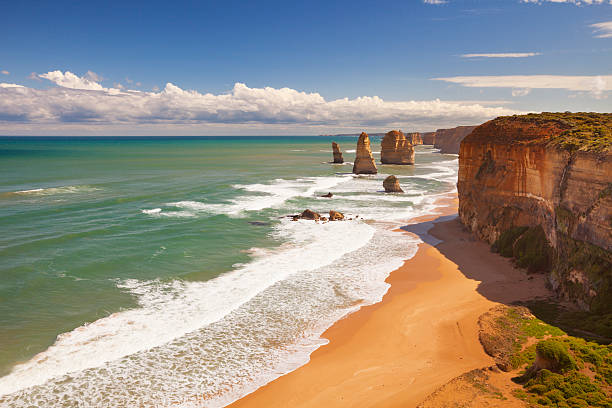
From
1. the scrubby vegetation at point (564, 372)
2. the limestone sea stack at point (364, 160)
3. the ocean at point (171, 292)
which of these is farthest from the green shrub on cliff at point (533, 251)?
the limestone sea stack at point (364, 160)

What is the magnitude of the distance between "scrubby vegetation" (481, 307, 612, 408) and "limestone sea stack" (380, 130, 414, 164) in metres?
79.4

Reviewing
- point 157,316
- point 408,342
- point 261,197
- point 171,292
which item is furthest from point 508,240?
point 261,197

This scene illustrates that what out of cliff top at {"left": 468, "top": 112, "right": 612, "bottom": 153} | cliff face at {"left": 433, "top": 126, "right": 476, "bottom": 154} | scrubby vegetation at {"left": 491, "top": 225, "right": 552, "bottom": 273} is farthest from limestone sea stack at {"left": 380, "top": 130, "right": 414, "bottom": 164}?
scrubby vegetation at {"left": 491, "top": 225, "right": 552, "bottom": 273}

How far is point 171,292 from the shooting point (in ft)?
56.3

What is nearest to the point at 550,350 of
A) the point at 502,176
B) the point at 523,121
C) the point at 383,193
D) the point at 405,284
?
the point at 405,284

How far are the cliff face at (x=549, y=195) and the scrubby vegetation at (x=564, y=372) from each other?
3.26 metres

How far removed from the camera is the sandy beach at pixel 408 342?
1022 cm

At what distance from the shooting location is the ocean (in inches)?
438

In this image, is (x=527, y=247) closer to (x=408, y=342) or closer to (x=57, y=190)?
(x=408, y=342)

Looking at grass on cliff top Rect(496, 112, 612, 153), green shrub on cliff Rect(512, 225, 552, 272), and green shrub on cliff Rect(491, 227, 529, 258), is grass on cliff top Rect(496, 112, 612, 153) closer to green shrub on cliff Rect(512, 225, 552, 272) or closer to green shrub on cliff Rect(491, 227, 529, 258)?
green shrub on cliff Rect(512, 225, 552, 272)

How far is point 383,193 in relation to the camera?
1881 inches

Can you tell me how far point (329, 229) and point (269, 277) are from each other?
424 inches

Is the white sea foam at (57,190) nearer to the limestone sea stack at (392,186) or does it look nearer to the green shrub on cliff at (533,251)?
the limestone sea stack at (392,186)

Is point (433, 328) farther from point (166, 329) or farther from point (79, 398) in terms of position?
point (79, 398)
